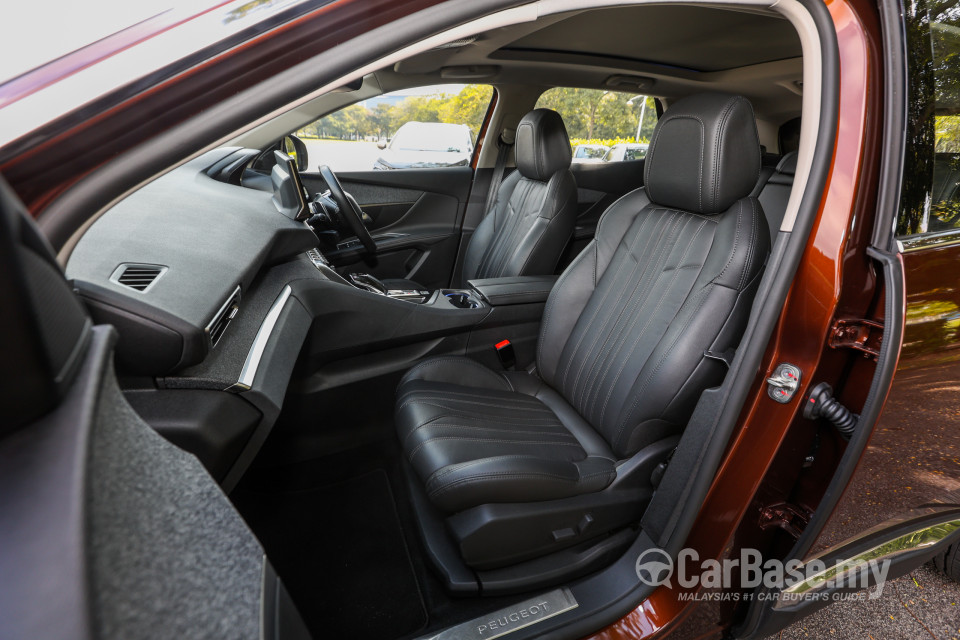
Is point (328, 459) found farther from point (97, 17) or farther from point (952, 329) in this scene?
point (952, 329)

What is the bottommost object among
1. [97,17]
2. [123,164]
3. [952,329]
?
[952,329]

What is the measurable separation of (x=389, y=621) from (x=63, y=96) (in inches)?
55.0

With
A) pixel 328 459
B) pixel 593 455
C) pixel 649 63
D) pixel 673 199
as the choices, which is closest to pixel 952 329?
pixel 673 199

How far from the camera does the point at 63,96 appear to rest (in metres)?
0.56

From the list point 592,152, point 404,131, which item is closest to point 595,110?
point 592,152

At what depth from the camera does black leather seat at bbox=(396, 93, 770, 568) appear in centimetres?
126

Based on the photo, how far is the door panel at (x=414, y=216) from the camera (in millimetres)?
3176

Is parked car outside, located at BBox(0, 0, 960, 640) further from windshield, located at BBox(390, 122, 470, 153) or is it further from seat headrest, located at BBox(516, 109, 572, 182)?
windshield, located at BBox(390, 122, 470, 153)

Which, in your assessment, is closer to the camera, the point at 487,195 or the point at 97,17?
the point at 97,17

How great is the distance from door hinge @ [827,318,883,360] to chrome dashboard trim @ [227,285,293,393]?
111cm

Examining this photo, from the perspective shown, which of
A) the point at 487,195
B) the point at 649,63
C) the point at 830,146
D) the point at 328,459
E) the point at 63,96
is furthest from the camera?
the point at 487,195

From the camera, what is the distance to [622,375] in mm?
1508

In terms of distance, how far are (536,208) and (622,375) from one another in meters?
1.27

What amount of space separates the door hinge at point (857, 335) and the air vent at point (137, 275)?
1.24 m
